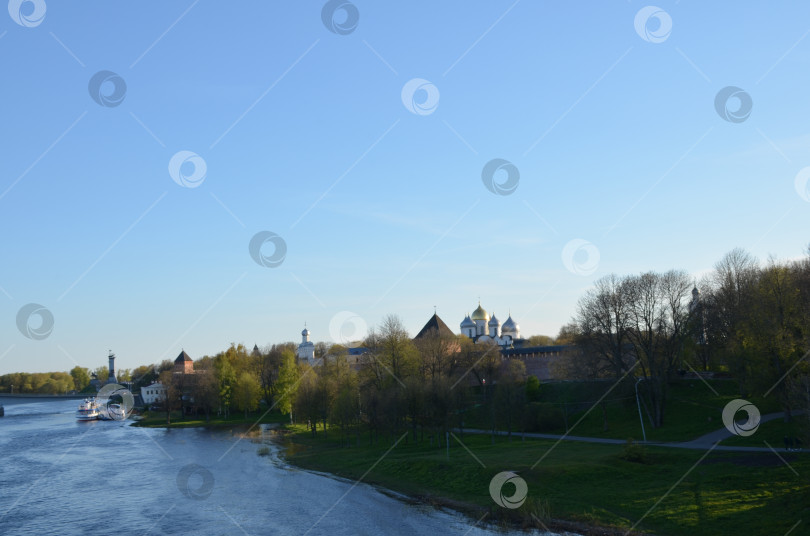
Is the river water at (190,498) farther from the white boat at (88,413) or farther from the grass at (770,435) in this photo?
the white boat at (88,413)

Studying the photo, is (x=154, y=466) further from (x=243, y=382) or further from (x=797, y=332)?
(x=797, y=332)

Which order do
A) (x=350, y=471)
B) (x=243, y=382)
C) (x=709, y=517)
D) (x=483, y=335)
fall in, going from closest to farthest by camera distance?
(x=709, y=517) < (x=350, y=471) < (x=243, y=382) < (x=483, y=335)

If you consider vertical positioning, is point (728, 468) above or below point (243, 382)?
below

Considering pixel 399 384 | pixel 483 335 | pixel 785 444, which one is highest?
pixel 483 335

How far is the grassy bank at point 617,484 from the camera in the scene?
30.1 metres

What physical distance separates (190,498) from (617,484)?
26322mm

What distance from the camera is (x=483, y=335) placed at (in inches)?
5512

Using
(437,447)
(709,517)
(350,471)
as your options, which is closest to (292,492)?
(350,471)

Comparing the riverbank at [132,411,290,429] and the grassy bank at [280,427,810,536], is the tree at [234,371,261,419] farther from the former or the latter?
the grassy bank at [280,427,810,536]

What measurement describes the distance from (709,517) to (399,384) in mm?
38380

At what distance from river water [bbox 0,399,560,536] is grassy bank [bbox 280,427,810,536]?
3.43 meters

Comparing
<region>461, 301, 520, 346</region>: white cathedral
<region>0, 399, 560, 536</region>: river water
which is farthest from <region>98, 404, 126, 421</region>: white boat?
<region>461, 301, 520, 346</region>: white cathedral

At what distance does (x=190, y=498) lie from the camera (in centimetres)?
4153

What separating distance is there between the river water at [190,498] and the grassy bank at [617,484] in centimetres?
343
